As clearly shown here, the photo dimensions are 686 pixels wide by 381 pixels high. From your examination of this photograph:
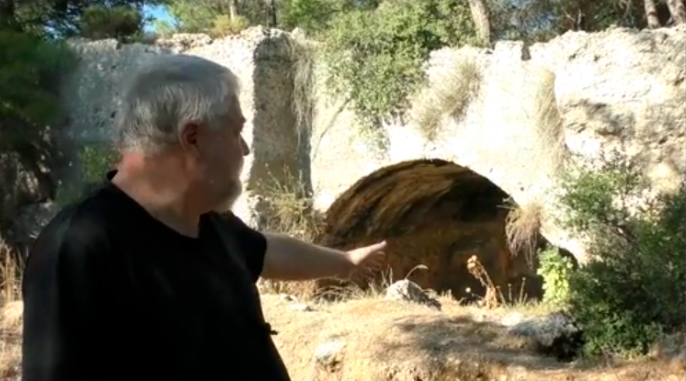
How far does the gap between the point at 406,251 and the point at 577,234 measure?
4.67 m

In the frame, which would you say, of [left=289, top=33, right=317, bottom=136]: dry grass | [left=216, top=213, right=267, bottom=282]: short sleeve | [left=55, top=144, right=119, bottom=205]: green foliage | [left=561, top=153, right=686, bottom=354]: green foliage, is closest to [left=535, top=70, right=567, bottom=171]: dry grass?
[left=561, top=153, right=686, bottom=354]: green foliage

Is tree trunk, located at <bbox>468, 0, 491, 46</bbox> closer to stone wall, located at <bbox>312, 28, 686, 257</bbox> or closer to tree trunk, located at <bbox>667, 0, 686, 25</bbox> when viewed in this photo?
tree trunk, located at <bbox>667, 0, 686, 25</bbox>

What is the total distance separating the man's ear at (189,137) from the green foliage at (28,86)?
808 cm

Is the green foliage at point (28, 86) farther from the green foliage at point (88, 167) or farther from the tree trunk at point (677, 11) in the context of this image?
the tree trunk at point (677, 11)

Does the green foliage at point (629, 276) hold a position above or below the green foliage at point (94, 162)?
below

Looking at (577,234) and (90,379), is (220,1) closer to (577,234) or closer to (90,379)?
(577,234)

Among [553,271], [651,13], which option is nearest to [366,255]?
[553,271]

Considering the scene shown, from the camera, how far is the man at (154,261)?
1.81m

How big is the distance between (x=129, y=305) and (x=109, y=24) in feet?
33.6

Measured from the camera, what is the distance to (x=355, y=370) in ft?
19.7

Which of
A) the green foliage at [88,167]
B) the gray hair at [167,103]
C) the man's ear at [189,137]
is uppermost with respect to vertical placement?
the green foliage at [88,167]

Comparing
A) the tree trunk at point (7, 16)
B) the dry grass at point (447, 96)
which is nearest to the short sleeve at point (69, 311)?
the dry grass at point (447, 96)

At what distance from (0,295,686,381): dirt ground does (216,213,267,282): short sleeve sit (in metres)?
3.39

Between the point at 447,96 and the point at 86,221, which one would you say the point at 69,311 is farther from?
the point at 447,96
